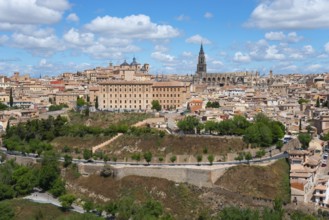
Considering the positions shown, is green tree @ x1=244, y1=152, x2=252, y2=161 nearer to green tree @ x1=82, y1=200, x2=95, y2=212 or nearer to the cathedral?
green tree @ x1=82, y1=200, x2=95, y2=212

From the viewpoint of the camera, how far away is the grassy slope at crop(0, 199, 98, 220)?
33594mm

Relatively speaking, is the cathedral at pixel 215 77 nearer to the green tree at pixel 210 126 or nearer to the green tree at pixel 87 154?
the green tree at pixel 210 126

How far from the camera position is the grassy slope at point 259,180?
1359 inches

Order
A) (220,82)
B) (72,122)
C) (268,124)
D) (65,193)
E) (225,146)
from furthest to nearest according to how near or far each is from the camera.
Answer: (220,82), (72,122), (268,124), (225,146), (65,193)

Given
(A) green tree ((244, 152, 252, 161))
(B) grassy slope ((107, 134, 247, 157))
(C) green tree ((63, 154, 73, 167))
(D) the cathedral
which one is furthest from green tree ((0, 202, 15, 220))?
(D) the cathedral

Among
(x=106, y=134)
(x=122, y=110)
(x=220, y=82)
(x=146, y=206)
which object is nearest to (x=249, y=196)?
(x=146, y=206)

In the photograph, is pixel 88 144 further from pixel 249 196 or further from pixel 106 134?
pixel 249 196

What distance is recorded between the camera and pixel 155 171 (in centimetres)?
3850

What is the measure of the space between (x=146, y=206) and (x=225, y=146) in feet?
37.7

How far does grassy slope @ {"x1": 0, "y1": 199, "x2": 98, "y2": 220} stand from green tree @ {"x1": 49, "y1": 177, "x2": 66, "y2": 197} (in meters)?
2.25

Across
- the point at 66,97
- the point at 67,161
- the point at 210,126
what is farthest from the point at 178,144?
the point at 66,97

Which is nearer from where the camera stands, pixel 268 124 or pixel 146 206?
pixel 146 206

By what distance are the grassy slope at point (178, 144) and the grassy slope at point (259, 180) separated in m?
4.18

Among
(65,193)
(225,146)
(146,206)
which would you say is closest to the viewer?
(146,206)
